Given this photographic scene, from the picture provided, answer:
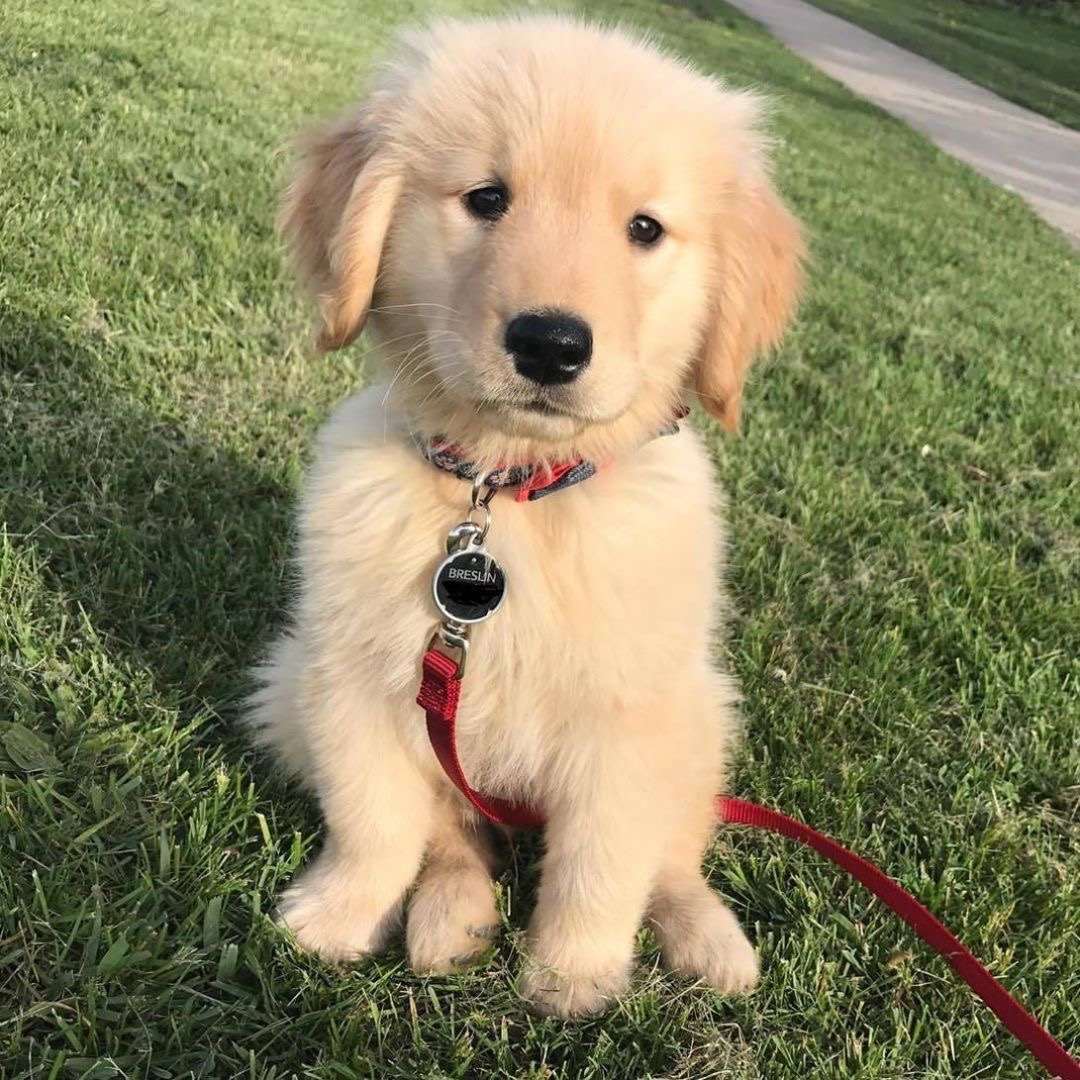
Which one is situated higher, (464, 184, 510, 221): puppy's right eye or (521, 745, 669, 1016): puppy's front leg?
(464, 184, 510, 221): puppy's right eye

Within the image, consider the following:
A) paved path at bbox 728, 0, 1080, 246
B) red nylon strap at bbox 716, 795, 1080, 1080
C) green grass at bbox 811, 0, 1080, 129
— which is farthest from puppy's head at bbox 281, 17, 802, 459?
green grass at bbox 811, 0, 1080, 129

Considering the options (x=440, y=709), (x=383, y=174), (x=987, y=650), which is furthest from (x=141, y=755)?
(x=987, y=650)

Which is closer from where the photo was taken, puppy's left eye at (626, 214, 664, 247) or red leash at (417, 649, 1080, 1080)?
red leash at (417, 649, 1080, 1080)

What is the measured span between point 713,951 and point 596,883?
261mm

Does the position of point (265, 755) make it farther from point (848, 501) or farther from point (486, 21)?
point (848, 501)

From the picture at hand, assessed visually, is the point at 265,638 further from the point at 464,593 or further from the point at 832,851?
the point at 832,851

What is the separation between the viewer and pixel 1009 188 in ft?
36.4

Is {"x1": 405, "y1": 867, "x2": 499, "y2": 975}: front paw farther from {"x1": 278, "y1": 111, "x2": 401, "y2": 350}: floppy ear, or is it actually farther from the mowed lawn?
{"x1": 278, "y1": 111, "x2": 401, "y2": 350}: floppy ear

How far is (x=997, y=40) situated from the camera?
22688 millimetres

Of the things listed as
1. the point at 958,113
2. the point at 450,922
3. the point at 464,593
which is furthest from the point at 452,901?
the point at 958,113

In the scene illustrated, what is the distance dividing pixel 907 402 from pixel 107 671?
3547 mm

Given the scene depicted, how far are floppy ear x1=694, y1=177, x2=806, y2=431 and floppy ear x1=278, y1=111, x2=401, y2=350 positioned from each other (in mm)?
621

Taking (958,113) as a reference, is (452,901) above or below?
above

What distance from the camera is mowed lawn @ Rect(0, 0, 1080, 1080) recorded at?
171 cm
